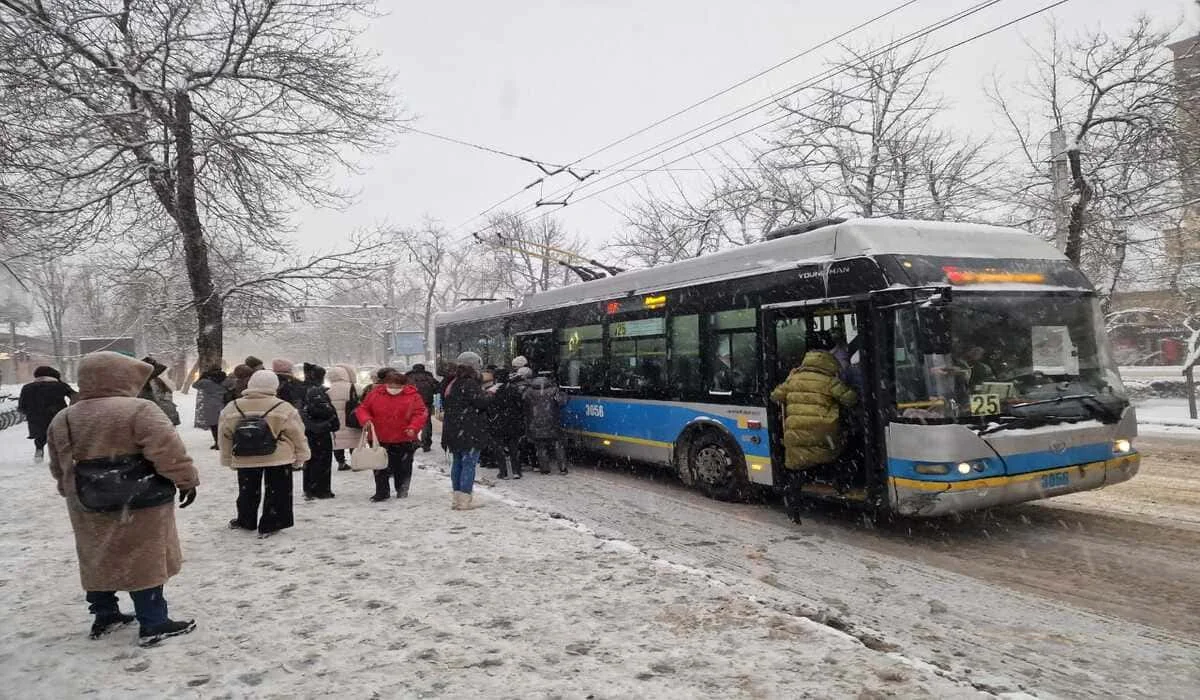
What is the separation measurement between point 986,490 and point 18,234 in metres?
12.6

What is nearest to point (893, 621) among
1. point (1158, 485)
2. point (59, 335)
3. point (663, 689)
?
point (663, 689)

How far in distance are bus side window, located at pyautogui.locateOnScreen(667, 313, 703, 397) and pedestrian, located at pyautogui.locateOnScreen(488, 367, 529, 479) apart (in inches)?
99.9

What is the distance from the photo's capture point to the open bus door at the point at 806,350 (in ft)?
22.3

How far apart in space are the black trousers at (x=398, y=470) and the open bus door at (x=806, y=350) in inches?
173

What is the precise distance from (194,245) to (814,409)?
13.1 metres

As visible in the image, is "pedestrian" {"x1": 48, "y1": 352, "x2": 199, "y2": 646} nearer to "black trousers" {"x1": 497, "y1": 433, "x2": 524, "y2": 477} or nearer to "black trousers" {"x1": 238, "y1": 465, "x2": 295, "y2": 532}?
Answer: "black trousers" {"x1": 238, "y1": 465, "x2": 295, "y2": 532}

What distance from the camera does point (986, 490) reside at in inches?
237

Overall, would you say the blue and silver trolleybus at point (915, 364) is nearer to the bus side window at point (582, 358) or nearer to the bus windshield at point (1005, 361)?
the bus windshield at point (1005, 361)

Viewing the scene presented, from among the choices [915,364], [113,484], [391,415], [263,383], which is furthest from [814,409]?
[113,484]

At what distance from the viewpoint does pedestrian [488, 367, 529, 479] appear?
10500 mm

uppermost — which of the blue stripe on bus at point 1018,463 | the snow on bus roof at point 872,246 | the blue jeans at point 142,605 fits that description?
the snow on bus roof at point 872,246

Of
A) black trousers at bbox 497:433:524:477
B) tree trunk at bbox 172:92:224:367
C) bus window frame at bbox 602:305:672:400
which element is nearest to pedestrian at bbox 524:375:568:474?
black trousers at bbox 497:433:524:477

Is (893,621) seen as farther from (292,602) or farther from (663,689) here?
(292,602)

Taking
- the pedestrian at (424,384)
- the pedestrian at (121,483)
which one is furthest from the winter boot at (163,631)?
the pedestrian at (424,384)
